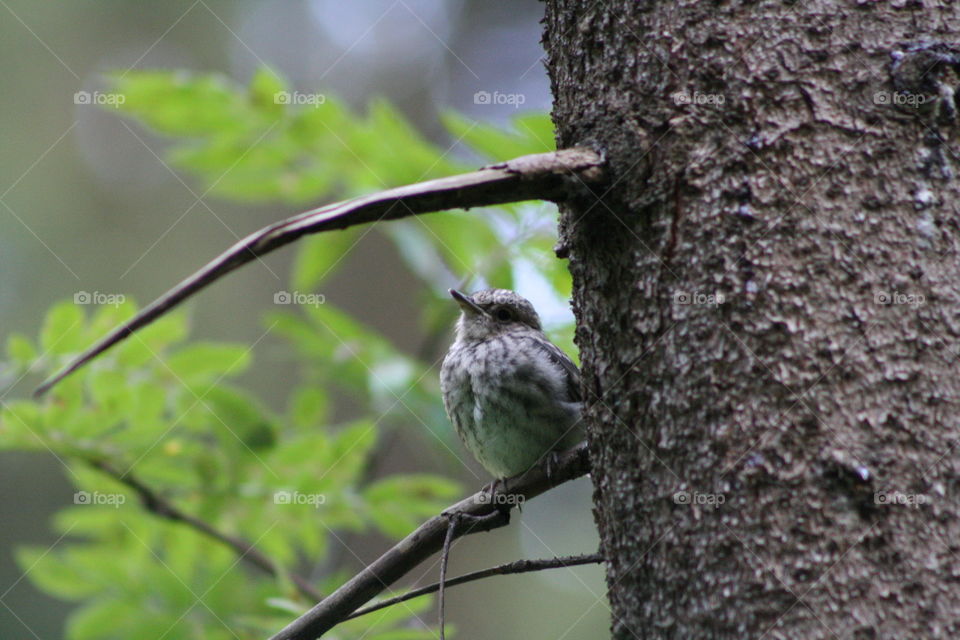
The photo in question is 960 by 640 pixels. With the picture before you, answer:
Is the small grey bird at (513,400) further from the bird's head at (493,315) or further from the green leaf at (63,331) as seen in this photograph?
the green leaf at (63,331)

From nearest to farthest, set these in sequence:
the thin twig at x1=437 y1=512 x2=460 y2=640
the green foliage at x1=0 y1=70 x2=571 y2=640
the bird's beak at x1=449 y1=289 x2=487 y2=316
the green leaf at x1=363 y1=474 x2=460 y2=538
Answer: the thin twig at x1=437 y1=512 x2=460 y2=640 < the green foliage at x1=0 y1=70 x2=571 y2=640 < the green leaf at x1=363 y1=474 x2=460 y2=538 < the bird's beak at x1=449 y1=289 x2=487 y2=316

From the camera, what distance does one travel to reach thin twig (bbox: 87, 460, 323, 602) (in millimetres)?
4176

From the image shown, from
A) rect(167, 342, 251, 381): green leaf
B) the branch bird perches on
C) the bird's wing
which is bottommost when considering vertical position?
the branch bird perches on

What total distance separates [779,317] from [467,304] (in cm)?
341

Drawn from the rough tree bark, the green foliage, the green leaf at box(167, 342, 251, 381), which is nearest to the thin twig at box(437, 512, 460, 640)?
the rough tree bark

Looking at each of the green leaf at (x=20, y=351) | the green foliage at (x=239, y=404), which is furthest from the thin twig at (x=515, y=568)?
the green leaf at (x=20, y=351)

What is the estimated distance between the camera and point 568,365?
442 centimetres

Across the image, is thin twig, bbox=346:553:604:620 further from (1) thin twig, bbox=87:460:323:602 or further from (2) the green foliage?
(1) thin twig, bbox=87:460:323:602

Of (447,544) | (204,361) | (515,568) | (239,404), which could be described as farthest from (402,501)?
(447,544)

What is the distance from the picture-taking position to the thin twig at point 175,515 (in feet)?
13.7

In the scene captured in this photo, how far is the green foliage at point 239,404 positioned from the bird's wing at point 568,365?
0.19 m

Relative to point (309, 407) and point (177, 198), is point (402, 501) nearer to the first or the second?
point (309, 407)

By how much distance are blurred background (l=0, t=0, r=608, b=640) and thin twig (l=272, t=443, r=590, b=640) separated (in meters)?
5.98

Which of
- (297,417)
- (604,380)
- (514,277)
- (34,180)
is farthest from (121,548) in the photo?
(34,180)
